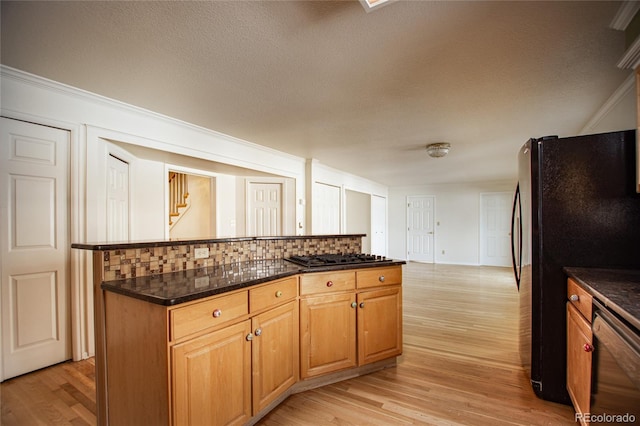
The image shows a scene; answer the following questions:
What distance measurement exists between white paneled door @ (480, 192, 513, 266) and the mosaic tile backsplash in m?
6.25

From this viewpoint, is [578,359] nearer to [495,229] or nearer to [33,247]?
[33,247]

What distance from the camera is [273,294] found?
1.82 m

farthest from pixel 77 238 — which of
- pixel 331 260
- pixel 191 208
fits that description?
pixel 191 208

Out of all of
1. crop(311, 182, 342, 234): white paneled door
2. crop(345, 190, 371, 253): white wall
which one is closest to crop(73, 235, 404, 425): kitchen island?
crop(311, 182, 342, 234): white paneled door

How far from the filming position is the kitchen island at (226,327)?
1.33 metres

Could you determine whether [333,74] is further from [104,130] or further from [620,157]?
[104,130]

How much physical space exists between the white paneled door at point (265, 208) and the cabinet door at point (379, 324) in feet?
9.55

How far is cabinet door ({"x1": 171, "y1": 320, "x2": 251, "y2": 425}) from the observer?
1.31 meters

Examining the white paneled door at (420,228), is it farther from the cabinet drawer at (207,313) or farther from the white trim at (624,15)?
the cabinet drawer at (207,313)

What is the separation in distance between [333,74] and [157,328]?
1.97 m

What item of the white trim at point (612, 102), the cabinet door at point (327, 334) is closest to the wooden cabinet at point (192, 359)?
the cabinet door at point (327, 334)

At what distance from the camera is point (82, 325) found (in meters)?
2.53

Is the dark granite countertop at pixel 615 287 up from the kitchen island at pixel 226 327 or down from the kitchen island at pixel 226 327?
up

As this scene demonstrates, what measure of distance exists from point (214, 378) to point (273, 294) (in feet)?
1.75
